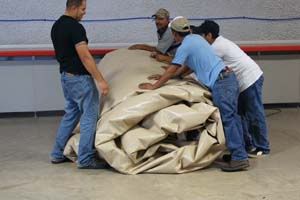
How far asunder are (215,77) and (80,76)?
114cm

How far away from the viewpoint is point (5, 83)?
21.2ft

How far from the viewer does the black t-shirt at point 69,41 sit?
14.5 feet

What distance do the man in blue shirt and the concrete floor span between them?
0.21 meters

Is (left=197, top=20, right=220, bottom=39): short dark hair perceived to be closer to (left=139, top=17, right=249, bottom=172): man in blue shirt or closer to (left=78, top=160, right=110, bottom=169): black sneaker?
(left=139, top=17, right=249, bottom=172): man in blue shirt

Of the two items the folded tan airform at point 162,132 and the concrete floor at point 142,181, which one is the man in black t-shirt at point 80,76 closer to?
the folded tan airform at point 162,132

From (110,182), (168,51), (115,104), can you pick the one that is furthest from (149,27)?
(110,182)

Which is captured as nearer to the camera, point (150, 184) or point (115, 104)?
point (150, 184)

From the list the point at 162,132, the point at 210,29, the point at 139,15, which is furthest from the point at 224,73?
the point at 139,15

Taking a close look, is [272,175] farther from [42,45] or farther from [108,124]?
[42,45]

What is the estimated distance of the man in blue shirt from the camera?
447 cm

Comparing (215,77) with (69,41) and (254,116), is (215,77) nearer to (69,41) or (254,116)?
(254,116)

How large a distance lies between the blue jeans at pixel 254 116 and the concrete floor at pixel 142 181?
0.19m

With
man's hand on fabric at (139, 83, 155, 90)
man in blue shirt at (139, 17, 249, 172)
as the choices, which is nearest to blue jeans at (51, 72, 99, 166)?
man's hand on fabric at (139, 83, 155, 90)

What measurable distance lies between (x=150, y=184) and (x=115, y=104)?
842 millimetres
